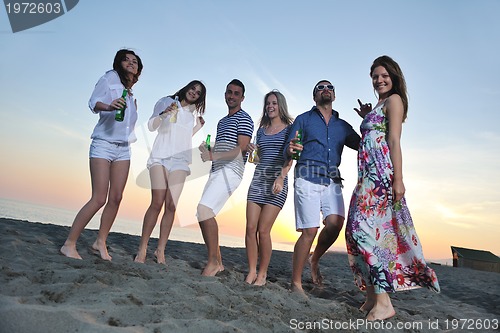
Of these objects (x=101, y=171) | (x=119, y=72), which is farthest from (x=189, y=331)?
(x=119, y=72)

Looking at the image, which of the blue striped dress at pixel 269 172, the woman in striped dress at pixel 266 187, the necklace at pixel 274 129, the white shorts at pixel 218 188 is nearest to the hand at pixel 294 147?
the woman in striped dress at pixel 266 187

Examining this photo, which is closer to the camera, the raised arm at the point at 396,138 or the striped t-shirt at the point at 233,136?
the raised arm at the point at 396,138

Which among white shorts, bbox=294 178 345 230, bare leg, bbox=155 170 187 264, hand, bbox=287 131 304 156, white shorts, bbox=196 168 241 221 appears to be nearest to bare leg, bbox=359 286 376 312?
white shorts, bbox=294 178 345 230

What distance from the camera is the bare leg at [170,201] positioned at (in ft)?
16.4

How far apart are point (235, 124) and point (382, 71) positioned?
177 centimetres

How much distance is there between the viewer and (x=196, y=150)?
5.15m

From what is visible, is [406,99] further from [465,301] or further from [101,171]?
[465,301]

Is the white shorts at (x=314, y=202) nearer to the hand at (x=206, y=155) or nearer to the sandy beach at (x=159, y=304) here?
the sandy beach at (x=159, y=304)

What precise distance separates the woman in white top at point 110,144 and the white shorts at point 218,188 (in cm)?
93

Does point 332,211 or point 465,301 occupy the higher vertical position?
point 332,211

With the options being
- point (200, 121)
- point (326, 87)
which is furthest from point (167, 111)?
point (326, 87)

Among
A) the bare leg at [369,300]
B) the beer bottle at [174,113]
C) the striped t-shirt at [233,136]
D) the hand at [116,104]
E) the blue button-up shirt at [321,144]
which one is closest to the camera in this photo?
the bare leg at [369,300]

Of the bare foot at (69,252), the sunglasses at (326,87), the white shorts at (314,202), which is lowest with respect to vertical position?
the bare foot at (69,252)

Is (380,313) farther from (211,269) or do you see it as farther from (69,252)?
(69,252)
